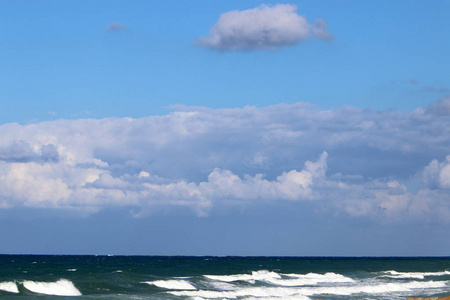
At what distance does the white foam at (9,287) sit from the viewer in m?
49.6

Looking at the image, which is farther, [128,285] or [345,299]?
[128,285]

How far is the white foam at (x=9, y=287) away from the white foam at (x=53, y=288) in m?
0.88

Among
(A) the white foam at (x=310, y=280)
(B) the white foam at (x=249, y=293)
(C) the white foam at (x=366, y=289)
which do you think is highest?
(A) the white foam at (x=310, y=280)

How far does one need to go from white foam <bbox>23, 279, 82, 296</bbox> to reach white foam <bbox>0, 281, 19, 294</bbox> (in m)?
0.88

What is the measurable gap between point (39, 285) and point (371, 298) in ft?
81.9

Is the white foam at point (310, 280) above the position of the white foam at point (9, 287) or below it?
above

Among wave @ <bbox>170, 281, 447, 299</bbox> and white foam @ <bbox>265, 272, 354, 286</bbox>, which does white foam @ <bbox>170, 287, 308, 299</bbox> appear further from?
white foam @ <bbox>265, 272, 354, 286</bbox>

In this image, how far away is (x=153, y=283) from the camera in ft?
191

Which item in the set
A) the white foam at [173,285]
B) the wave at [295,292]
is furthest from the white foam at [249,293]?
the white foam at [173,285]

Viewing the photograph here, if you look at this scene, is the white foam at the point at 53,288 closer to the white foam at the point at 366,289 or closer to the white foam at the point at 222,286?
the white foam at the point at 222,286

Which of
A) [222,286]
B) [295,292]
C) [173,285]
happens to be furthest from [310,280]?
[173,285]

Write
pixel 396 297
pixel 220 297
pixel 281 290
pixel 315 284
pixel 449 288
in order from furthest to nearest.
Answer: pixel 315 284 → pixel 449 288 → pixel 281 290 → pixel 396 297 → pixel 220 297

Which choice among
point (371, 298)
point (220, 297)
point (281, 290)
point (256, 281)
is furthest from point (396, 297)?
point (256, 281)

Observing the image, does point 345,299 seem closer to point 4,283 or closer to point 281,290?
point 281,290
